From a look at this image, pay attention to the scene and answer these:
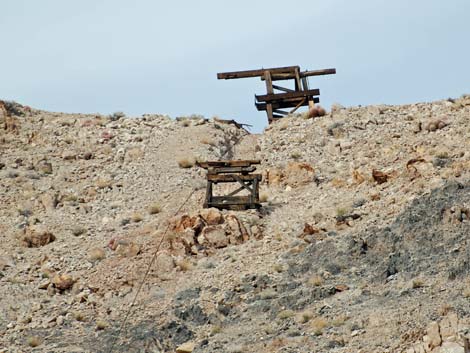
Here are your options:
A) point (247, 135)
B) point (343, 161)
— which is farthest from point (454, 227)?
point (247, 135)

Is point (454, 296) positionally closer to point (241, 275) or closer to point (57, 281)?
point (241, 275)

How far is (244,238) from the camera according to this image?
28281 mm

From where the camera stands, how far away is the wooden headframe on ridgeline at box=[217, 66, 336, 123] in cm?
4044

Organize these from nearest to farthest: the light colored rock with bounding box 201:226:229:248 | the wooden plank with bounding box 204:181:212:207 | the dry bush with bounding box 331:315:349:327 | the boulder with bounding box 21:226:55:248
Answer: the dry bush with bounding box 331:315:349:327 → the light colored rock with bounding box 201:226:229:248 → the boulder with bounding box 21:226:55:248 → the wooden plank with bounding box 204:181:212:207

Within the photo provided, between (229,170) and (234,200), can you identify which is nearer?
(234,200)

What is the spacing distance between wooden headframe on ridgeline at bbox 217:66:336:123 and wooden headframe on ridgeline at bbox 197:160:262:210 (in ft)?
30.0

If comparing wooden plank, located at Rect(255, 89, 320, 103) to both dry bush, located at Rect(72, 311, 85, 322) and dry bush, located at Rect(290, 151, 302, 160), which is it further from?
dry bush, located at Rect(72, 311, 85, 322)

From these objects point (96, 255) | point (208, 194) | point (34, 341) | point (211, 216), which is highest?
point (208, 194)

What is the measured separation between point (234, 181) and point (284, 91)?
409 inches

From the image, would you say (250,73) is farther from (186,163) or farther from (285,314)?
(285,314)

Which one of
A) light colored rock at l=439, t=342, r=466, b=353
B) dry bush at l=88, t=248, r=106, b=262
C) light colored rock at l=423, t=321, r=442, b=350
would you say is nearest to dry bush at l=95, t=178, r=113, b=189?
dry bush at l=88, t=248, r=106, b=262

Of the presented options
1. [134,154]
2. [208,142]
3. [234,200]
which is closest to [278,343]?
[234,200]

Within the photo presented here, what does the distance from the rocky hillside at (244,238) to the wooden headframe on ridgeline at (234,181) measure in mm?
458

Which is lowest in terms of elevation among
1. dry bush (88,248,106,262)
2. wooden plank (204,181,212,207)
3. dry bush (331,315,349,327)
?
dry bush (331,315,349,327)
